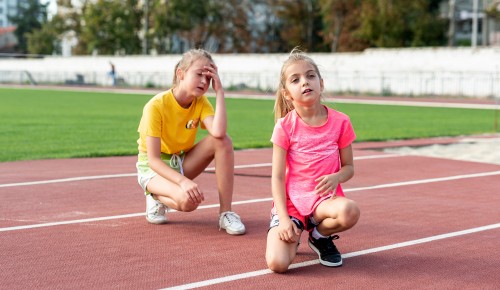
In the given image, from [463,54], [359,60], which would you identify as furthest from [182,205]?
[359,60]

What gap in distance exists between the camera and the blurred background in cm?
4209

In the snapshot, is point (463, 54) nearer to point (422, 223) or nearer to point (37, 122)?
point (37, 122)

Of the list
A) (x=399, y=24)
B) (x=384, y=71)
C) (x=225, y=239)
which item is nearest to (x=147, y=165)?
(x=225, y=239)

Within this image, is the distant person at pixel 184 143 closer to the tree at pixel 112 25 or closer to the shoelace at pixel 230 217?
the shoelace at pixel 230 217

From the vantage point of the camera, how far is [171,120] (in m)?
6.51

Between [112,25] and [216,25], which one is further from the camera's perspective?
[216,25]

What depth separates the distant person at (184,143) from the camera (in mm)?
6254

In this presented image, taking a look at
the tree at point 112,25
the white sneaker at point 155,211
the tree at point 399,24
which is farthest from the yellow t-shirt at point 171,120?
the tree at point 112,25

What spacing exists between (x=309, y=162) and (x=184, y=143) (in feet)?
5.13

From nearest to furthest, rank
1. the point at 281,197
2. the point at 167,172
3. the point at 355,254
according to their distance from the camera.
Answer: the point at 281,197 < the point at 355,254 < the point at 167,172

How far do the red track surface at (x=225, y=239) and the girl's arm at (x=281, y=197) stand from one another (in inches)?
10.7

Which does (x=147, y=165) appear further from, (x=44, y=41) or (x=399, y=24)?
(x=44, y=41)

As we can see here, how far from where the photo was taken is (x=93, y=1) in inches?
3081

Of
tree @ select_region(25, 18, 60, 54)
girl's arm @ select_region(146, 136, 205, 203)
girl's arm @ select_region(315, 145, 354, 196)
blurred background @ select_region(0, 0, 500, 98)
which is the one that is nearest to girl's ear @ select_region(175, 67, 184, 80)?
girl's arm @ select_region(146, 136, 205, 203)
